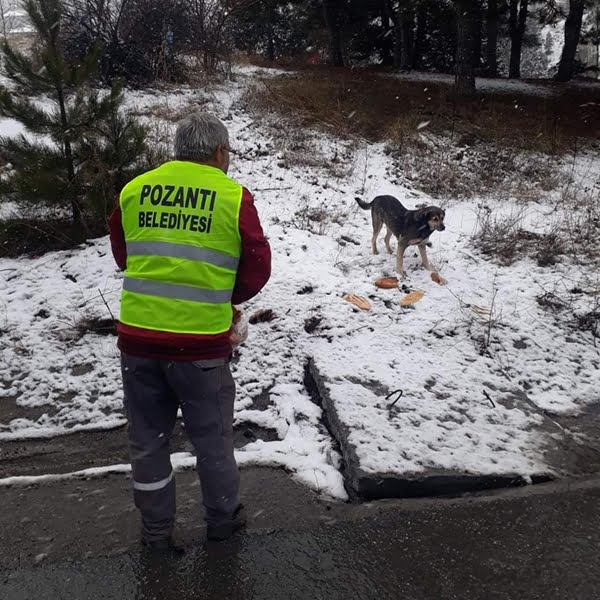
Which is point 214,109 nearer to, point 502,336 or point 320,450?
point 502,336

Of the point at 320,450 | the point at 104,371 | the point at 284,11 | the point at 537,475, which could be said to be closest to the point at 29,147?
the point at 104,371

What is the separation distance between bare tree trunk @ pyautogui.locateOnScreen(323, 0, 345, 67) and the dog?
50.0 ft

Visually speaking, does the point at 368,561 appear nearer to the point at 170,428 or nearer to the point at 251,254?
the point at 170,428

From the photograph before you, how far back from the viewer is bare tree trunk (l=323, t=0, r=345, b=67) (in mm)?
18953

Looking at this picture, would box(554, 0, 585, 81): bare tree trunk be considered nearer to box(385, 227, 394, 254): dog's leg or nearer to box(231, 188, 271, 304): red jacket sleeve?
box(385, 227, 394, 254): dog's leg

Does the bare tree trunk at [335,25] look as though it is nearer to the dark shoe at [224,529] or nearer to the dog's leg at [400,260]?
the dog's leg at [400,260]

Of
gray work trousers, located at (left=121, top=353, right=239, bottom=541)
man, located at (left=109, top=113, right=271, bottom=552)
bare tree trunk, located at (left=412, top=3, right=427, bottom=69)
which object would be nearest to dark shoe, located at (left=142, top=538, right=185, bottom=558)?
gray work trousers, located at (left=121, top=353, right=239, bottom=541)

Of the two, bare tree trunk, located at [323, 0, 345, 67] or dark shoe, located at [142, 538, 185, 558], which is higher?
bare tree trunk, located at [323, 0, 345, 67]

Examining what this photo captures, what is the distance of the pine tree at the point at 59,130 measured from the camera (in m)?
5.65

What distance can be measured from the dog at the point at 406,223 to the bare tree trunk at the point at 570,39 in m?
14.7

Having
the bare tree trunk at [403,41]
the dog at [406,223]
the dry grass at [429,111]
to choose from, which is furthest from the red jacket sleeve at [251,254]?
the bare tree trunk at [403,41]

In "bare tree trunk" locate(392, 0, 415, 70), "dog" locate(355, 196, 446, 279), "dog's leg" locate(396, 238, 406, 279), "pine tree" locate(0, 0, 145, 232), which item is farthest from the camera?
"bare tree trunk" locate(392, 0, 415, 70)

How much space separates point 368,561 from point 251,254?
1647 millimetres

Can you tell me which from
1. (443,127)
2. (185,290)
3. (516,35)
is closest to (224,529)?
(185,290)
